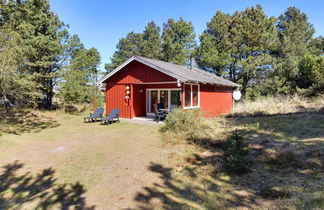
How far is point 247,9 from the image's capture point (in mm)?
24844

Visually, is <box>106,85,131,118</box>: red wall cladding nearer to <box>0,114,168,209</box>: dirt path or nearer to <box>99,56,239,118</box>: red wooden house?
<box>99,56,239,118</box>: red wooden house

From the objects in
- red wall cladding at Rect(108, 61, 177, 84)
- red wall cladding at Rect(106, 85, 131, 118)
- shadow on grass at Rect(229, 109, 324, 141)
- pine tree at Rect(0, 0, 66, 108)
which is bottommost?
shadow on grass at Rect(229, 109, 324, 141)

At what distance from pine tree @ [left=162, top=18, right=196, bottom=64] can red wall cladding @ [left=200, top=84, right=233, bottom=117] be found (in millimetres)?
13371

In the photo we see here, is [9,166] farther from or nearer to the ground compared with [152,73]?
nearer to the ground

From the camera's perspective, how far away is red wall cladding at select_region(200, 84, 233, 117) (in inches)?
544

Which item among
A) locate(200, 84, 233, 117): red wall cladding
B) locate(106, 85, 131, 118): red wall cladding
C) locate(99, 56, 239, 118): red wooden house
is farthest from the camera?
locate(200, 84, 233, 117): red wall cladding

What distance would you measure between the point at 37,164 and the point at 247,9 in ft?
90.0

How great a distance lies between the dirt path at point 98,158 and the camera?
3908 mm

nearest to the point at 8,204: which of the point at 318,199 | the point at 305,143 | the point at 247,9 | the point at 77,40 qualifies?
the point at 318,199

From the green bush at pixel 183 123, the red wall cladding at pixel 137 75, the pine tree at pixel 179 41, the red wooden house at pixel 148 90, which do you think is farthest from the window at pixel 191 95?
the pine tree at pixel 179 41

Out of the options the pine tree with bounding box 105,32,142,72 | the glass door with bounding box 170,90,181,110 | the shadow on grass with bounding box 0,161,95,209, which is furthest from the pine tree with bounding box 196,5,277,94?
the shadow on grass with bounding box 0,161,95,209

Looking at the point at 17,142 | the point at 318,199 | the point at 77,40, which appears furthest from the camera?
the point at 77,40

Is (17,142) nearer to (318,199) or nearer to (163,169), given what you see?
(163,169)

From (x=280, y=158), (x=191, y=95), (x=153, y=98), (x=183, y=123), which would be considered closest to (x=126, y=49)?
(x=153, y=98)
